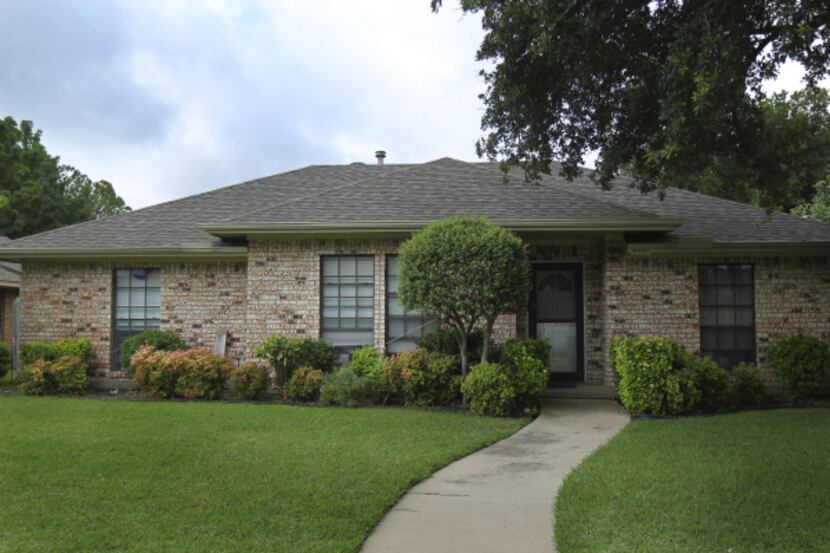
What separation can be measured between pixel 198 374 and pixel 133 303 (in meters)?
3.05

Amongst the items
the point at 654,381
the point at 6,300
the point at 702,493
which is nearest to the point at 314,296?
the point at 654,381

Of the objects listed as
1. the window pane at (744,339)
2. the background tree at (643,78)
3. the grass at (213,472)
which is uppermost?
the background tree at (643,78)

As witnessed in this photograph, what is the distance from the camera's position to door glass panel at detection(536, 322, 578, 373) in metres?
12.9

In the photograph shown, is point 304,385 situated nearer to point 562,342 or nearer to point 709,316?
point 562,342

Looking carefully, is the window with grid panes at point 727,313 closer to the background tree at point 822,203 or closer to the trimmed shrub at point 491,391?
the trimmed shrub at point 491,391

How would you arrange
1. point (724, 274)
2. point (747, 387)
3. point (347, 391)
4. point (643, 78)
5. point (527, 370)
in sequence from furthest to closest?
1. point (724, 274)
2. point (347, 391)
3. point (747, 387)
4. point (527, 370)
5. point (643, 78)

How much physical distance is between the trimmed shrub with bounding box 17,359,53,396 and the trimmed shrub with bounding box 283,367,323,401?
4618 millimetres

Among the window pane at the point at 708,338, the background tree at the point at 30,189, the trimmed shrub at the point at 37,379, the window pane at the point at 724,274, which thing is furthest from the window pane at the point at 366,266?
the background tree at the point at 30,189

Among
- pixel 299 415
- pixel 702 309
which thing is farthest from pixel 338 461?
pixel 702 309

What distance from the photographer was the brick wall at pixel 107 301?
13.3m

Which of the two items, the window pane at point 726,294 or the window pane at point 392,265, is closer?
Result: the window pane at point 726,294

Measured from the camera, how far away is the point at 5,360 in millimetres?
14102

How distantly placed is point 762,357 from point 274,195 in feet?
35.2

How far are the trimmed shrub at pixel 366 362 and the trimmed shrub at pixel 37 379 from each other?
18.5 ft
